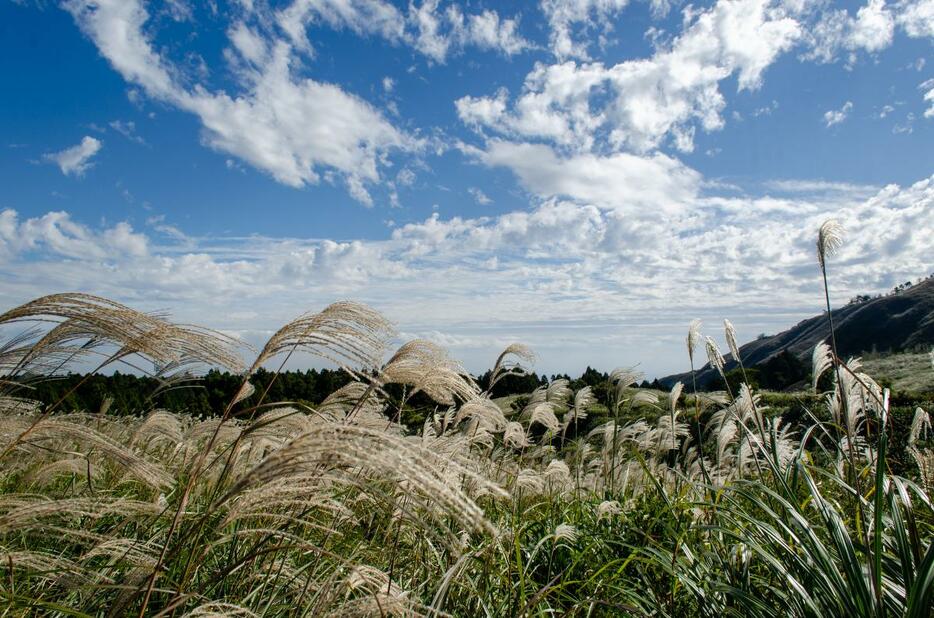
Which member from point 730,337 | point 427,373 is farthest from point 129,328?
point 730,337

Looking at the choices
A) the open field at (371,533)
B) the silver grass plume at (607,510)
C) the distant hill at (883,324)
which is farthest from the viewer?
the distant hill at (883,324)

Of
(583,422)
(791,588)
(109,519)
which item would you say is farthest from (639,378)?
(583,422)

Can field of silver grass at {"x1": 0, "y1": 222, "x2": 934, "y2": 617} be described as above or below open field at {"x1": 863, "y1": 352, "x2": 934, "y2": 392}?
above

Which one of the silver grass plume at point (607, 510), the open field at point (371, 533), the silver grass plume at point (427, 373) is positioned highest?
the silver grass plume at point (427, 373)

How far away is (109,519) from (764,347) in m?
147

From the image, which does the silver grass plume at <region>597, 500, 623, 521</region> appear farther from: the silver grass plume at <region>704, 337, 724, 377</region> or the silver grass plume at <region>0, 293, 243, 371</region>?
the silver grass plume at <region>0, 293, 243, 371</region>

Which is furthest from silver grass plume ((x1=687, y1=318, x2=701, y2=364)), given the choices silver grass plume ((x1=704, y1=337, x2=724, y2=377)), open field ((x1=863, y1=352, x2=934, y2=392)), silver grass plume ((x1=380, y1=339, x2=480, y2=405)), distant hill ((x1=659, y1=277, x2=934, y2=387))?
distant hill ((x1=659, y1=277, x2=934, y2=387))

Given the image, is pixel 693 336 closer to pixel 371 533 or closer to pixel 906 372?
pixel 371 533

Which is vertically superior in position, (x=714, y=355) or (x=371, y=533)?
(x=714, y=355)

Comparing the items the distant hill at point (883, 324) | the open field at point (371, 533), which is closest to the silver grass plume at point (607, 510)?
the open field at point (371, 533)

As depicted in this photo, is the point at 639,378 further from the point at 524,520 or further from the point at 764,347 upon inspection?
the point at 764,347

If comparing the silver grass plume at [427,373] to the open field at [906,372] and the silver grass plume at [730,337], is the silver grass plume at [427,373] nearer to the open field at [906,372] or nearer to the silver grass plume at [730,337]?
the silver grass plume at [730,337]

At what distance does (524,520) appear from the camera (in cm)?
486

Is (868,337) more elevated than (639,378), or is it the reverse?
(639,378)
